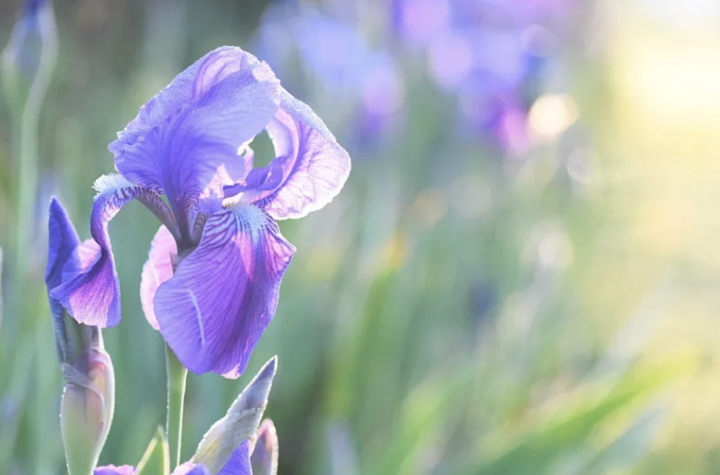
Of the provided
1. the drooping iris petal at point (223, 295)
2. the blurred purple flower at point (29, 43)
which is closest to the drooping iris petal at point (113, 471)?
the drooping iris petal at point (223, 295)

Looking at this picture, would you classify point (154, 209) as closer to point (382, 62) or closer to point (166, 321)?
point (166, 321)

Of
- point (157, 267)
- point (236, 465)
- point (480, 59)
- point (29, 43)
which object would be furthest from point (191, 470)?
point (480, 59)

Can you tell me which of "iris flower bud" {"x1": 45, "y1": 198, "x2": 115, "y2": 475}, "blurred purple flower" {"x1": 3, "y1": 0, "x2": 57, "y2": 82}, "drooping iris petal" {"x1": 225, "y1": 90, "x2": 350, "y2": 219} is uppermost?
"blurred purple flower" {"x1": 3, "y1": 0, "x2": 57, "y2": 82}

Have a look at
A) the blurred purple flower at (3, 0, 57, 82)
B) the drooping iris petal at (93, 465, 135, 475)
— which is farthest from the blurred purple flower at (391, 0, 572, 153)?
the drooping iris petal at (93, 465, 135, 475)

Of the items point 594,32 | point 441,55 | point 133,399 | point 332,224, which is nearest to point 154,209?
point 133,399

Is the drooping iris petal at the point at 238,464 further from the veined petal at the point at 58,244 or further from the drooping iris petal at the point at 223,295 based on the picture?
the veined petal at the point at 58,244

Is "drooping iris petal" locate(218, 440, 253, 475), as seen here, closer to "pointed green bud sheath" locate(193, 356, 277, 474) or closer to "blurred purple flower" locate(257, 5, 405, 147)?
"pointed green bud sheath" locate(193, 356, 277, 474)
